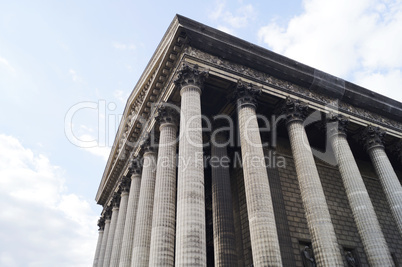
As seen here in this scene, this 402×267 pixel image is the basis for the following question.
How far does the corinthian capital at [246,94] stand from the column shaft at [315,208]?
243cm

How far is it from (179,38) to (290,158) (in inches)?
377

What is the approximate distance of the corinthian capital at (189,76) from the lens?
43.6 ft

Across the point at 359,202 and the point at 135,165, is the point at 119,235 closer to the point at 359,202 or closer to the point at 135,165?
the point at 135,165

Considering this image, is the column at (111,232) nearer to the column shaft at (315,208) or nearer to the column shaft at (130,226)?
the column shaft at (130,226)

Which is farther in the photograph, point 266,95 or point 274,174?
point 274,174

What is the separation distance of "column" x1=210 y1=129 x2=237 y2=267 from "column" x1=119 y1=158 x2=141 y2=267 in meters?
5.56

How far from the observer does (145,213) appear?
15.4 metres

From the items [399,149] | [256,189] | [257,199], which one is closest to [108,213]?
[256,189]

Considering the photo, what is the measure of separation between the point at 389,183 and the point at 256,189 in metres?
8.88

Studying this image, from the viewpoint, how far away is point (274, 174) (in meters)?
16.7

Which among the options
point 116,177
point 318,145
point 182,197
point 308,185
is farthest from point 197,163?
point 116,177

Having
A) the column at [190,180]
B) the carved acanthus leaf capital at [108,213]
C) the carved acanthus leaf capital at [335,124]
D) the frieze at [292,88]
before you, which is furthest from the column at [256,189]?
the carved acanthus leaf capital at [108,213]

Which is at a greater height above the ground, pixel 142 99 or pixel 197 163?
pixel 142 99

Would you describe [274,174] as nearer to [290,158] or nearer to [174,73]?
[290,158]
